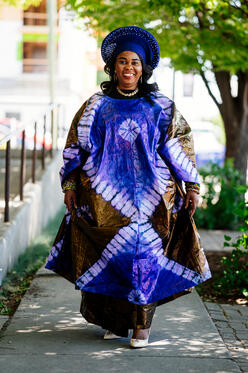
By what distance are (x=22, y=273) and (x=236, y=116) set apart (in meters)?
6.02

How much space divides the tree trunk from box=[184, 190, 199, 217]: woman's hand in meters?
6.65

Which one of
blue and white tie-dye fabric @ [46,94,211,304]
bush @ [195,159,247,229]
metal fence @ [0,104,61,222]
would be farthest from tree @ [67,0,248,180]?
blue and white tie-dye fabric @ [46,94,211,304]

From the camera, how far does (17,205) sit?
6.87 meters

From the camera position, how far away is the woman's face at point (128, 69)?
4.07m

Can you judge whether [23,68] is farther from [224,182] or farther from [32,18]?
[224,182]

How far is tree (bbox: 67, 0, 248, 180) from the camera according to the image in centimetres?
705

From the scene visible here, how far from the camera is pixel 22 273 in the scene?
6.01 metres

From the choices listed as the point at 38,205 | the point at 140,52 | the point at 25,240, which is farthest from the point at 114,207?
the point at 38,205

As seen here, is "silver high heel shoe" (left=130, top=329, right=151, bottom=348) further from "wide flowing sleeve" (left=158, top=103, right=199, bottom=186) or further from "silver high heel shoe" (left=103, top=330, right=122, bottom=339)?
"wide flowing sleeve" (left=158, top=103, right=199, bottom=186)

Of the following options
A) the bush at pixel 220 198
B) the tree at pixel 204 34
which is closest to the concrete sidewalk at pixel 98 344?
the tree at pixel 204 34

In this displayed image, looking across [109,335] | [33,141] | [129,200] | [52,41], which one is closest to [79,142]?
[129,200]

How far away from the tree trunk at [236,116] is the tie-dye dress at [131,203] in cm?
674

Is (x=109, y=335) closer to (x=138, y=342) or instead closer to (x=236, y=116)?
(x=138, y=342)

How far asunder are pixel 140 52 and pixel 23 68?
3719 centimetres
